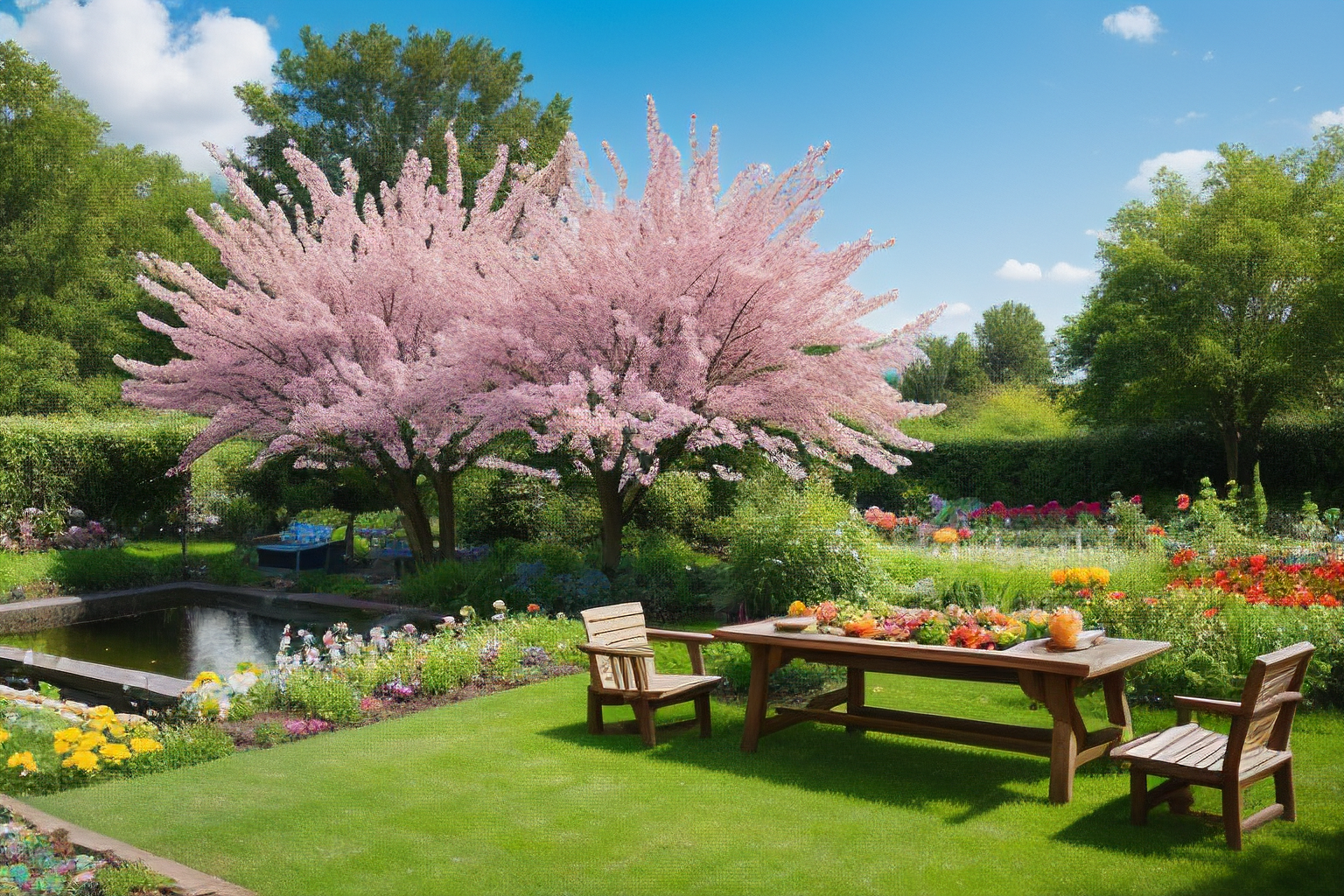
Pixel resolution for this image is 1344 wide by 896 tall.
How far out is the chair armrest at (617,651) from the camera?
547cm

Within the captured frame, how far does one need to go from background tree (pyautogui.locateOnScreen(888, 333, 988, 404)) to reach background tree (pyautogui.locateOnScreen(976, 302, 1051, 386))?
1.47 m

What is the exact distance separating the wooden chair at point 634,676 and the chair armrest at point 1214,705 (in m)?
2.48

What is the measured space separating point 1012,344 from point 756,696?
2272 inches

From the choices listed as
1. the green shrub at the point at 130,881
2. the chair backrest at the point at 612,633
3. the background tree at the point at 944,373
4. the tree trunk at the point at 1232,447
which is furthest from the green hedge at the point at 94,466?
the background tree at the point at 944,373

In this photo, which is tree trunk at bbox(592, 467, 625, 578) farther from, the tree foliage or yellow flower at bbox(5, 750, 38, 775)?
yellow flower at bbox(5, 750, 38, 775)

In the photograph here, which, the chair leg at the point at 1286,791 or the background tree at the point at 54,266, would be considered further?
the background tree at the point at 54,266

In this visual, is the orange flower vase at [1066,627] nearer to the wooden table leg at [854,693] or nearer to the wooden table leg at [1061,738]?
the wooden table leg at [1061,738]

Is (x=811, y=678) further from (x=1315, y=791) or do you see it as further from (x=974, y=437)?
(x=974, y=437)

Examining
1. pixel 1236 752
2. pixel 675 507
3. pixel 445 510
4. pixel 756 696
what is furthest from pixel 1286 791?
pixel 675 507

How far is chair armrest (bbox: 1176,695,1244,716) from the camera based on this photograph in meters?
3.90

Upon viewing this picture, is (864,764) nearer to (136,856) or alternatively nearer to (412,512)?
(136,856)

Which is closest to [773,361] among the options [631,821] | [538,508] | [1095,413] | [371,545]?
[538,508]

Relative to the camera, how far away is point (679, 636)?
6.05 meters

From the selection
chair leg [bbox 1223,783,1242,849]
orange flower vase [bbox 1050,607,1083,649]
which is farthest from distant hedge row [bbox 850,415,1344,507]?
chair leg [bbox 1223,783,1242,849]
